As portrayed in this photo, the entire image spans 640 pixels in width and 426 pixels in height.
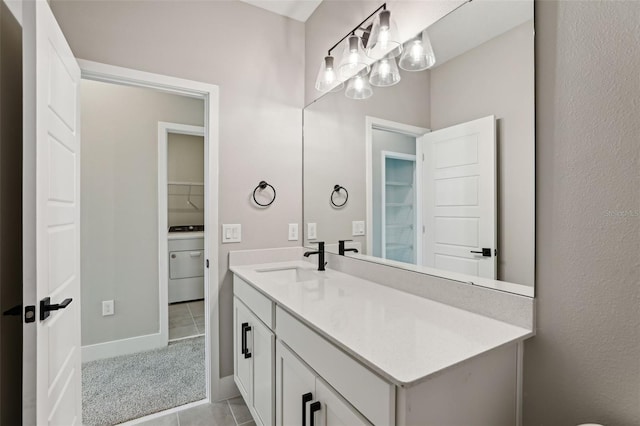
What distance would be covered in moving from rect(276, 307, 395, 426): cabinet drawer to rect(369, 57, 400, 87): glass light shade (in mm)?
1249

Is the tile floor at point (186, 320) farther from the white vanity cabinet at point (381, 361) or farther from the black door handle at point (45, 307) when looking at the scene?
the black door handle at point (45, 307)

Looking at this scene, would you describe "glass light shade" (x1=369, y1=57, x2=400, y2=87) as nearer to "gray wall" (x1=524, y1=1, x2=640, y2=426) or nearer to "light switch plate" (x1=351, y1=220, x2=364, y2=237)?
"gray wall" (x1=524, y1=1, x2=640, y2=426)

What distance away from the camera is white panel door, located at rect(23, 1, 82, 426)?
3.30ft

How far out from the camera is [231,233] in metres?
2.07

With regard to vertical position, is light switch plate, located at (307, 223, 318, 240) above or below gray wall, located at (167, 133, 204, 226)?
below

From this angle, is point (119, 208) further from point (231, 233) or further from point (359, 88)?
point (359, 88)

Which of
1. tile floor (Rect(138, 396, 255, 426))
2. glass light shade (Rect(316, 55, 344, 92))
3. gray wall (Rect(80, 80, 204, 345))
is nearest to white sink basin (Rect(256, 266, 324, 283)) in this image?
tile floor (Rect(138, 396, 255, 426))

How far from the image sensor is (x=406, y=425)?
732 mm

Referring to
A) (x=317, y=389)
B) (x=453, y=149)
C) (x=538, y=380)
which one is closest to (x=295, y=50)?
(x=453, y=149)

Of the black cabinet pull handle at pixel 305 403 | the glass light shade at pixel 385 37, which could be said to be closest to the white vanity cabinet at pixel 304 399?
the black cabinet pull handle at pixel 305 403

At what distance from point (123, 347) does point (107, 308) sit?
0.35m

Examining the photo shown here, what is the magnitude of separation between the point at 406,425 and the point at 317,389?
1.26ft

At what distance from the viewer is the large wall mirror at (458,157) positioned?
1.06 m

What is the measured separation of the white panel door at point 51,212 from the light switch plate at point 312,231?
Result: 4.42 feet
